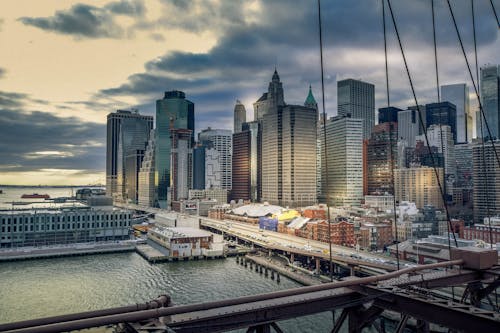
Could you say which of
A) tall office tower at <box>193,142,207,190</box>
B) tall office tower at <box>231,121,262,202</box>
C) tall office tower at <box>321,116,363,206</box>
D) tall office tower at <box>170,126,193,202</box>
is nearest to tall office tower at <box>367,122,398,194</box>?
tall office tower at <box>321,116,363,206</box>

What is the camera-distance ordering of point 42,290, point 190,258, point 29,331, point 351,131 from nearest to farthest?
point 29,331 → point 42,290 → point 190,258 → point 351,131

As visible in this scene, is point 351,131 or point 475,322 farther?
point 351,131

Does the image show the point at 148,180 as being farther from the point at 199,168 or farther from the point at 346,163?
the point at 346,163

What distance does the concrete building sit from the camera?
180 ft

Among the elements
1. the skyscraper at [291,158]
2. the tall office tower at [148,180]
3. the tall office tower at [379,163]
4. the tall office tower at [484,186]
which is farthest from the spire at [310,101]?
the tall office tower at [484,186]

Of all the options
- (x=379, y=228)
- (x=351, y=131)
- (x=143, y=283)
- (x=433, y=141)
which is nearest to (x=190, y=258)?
(x=143, y=283)

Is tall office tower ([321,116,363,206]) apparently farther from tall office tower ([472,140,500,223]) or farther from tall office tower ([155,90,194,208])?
tall office tower ([155,90,194,208])

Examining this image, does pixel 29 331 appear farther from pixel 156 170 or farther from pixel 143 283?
→ pixel 156 170

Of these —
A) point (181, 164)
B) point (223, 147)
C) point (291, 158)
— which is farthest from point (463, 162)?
point (181, 164)

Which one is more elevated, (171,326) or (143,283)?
(171,326)

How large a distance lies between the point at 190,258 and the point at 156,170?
115302mm

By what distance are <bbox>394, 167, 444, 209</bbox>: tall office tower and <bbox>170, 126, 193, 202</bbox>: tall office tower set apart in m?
81.7

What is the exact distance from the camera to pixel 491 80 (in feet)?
622

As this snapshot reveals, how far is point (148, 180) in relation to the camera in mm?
163875
